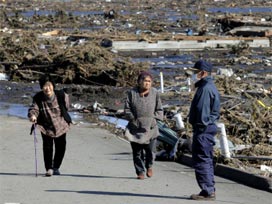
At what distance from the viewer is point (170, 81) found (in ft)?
100

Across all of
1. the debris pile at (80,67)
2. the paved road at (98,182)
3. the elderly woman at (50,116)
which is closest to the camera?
the paved road at (98,182)

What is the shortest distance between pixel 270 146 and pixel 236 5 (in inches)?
4181

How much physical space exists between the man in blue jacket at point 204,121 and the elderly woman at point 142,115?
154 cm

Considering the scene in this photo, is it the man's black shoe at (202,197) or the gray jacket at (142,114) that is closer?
the man's black shoe at (202,197)

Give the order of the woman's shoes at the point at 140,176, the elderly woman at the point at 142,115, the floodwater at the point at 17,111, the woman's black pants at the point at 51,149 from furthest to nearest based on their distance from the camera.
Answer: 1. the floodwater at the point at 17,111
2. the woman's black pants at the point at 51,149
3. the woman's shoes at the point at 140,176
4. the elderly woman at the point at 142,115

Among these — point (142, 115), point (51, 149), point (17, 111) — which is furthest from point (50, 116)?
point (17, 111)

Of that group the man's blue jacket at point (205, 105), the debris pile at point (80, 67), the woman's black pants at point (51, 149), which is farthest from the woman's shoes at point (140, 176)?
the debris pile at point (80, 67)

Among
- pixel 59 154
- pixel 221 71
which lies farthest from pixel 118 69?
pixel 59 154

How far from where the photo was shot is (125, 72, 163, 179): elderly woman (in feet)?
37.9

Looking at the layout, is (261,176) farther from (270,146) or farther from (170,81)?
(170,81)

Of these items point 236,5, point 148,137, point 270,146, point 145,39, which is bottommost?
point 236,5

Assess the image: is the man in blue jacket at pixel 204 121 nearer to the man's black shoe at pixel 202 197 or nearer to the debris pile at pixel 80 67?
the man's black shoe at pixel 202 197

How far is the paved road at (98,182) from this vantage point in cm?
1042

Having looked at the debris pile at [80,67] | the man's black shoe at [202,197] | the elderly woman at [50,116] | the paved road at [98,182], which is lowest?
the debris pile at [80,67]
